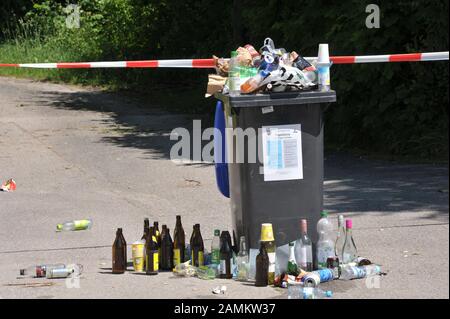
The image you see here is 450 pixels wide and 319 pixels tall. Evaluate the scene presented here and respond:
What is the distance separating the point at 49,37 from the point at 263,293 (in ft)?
61.3

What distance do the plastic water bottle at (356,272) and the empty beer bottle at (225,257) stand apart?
80 centimetres

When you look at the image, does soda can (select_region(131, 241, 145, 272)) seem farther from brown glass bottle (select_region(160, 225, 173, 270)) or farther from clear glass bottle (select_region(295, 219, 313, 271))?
clear glass bottle (select_region(295, 219, 313, 271))

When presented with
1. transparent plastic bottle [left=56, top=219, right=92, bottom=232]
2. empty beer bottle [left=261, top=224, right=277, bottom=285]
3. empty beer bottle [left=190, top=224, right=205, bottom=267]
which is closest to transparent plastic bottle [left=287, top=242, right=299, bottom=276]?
empty beer bottle [left=261, top=224, right=277, bottom=285]

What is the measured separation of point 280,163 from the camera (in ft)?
23.7

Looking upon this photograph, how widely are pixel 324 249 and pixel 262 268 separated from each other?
1.61 ft

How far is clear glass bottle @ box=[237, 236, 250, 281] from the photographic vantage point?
720cm

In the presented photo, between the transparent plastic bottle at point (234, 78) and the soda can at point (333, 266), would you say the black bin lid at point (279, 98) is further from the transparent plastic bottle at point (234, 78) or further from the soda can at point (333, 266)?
the soda can at point (333, 266)

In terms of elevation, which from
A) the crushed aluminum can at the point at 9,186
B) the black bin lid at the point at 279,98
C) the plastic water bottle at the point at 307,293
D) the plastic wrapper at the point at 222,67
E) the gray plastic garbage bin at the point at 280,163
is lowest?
the plastic water bottle at the point at 307,293

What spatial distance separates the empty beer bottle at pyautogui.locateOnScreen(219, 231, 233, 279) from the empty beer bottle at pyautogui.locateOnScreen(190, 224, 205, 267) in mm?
205

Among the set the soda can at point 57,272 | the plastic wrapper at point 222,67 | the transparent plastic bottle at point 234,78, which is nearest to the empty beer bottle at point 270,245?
the transparent plastic bottle at point 234,78

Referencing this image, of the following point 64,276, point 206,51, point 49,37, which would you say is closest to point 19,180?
point 64,276

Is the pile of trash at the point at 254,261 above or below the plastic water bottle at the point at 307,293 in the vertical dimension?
above

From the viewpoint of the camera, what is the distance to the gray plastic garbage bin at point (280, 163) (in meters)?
7.17

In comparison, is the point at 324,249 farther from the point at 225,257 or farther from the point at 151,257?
the point at 151,257
